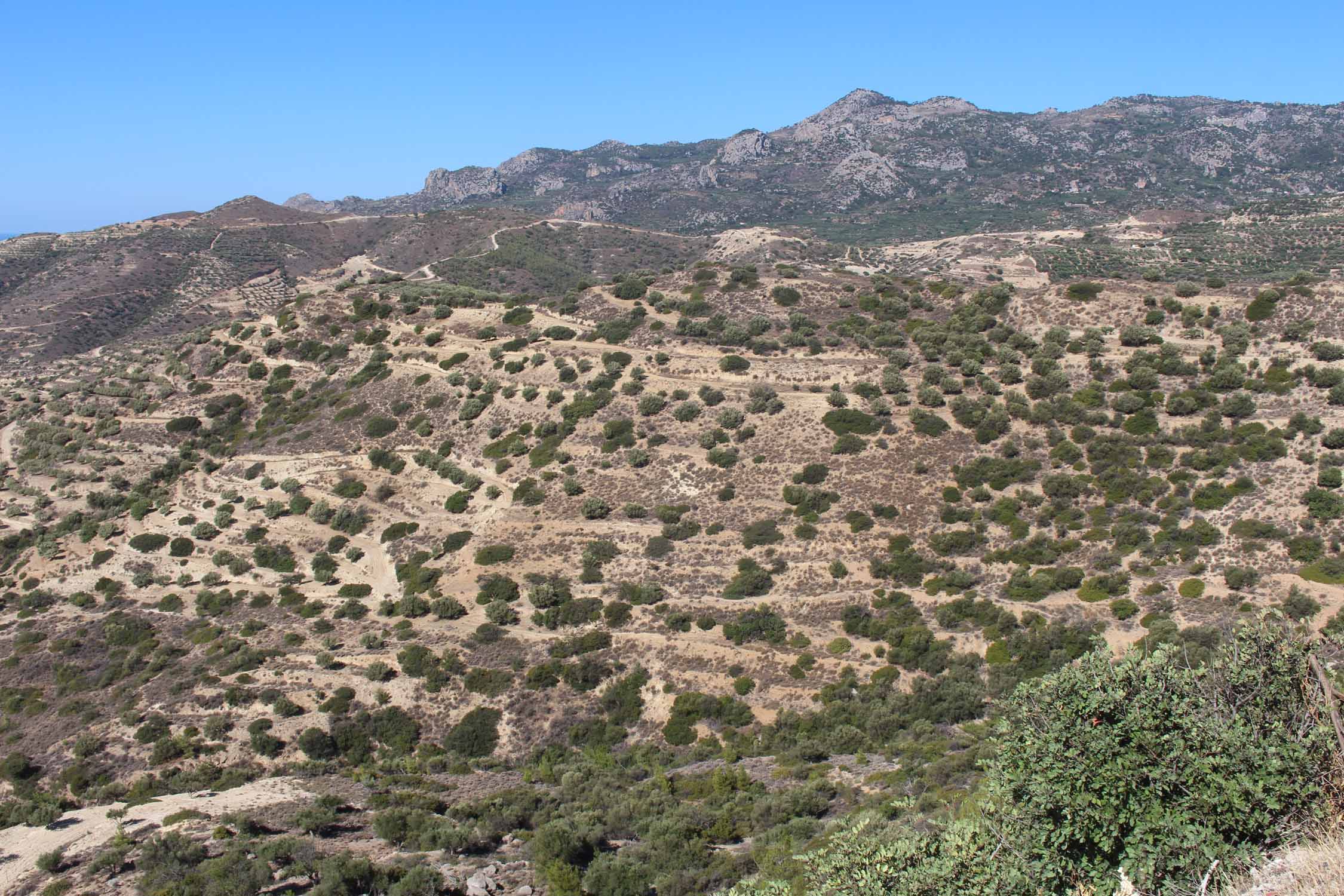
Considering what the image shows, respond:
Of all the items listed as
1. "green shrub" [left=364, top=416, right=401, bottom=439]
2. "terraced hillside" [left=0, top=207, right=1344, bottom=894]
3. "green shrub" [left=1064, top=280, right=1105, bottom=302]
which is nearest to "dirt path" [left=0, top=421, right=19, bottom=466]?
"terraced hillside" [left=0, top=207, right=1344, bottom=894]

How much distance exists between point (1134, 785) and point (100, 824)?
3028cm

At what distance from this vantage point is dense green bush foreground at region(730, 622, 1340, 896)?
464 inches

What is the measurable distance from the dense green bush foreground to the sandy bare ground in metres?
21.2

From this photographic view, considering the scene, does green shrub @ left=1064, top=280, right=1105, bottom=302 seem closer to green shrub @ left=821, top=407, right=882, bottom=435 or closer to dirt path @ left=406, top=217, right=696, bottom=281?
green shrub @ left=821, top=407, right=882, bottom=435

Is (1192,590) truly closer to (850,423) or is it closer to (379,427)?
(850,423)

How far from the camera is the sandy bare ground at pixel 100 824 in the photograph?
23.7m

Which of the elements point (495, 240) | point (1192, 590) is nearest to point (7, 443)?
point (1192, 590)

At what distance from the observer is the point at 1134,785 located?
12609 mm

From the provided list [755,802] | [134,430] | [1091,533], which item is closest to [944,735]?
[755,802]

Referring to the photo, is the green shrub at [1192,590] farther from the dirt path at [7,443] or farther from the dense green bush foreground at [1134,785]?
the dirt path at [7,443]

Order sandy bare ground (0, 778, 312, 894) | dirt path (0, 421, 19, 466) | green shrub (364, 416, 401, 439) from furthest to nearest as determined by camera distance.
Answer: dirt path (0, 421, 19, 466) → green shrub (364, 416, 401, 439) → sandy bare ground (0, 778, 312, 894)

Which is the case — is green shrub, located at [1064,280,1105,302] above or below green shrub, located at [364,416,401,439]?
above

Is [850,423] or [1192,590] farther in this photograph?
[850,423]

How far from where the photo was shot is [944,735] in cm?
2983
